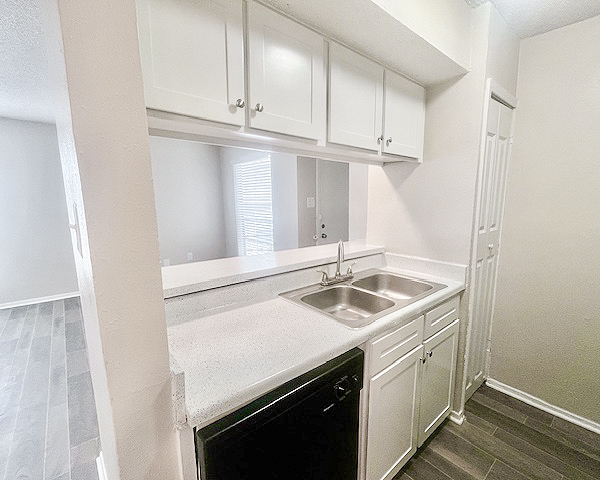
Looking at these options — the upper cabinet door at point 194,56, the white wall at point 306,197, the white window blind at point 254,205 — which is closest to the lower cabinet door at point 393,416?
the upper cabinet door at point 194,56

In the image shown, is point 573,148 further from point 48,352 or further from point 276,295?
point 48,352

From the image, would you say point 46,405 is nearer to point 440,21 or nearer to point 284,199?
point 284,199

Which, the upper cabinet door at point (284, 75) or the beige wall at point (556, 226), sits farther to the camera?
the beige wall at point (556, 226)

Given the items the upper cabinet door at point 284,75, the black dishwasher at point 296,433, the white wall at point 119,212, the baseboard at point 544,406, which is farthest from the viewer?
the baseboard at point 544,406

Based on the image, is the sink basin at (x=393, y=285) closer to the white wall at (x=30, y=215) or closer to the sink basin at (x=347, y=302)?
the sink basin at (x=347, y=302)

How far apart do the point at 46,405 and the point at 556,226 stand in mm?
3690

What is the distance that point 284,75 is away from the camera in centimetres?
113

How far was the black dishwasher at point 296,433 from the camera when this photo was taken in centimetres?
74

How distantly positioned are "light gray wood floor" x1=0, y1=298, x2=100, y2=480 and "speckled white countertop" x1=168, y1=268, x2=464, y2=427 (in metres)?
1.21

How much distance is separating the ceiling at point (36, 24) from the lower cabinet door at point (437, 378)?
1.83 m

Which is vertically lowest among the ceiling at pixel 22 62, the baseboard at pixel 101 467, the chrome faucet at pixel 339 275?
the baseboard at pixel 101 467

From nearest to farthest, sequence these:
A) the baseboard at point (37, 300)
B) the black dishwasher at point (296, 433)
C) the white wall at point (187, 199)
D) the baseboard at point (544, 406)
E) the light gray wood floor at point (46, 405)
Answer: the black dishwasher at point (296, 433), the light gray wood floor at point (46, 405), the baseboard at point (544, 406), the baseboard at point (37, 300), the white wall at point (187, 199)

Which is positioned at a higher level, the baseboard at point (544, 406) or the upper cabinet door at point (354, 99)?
the upper cabinet door at point (354, 99)

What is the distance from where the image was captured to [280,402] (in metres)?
0.83
